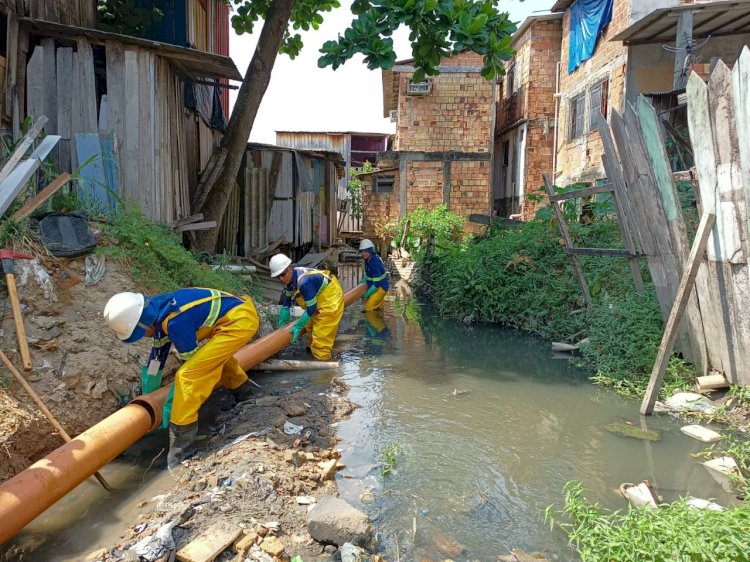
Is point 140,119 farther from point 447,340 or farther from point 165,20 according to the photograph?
point 447,340

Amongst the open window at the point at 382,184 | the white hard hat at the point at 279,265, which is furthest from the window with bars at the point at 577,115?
the white hard hat at the point at 279,265

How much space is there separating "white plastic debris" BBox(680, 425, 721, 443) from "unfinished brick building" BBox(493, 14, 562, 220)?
1186 centimetres

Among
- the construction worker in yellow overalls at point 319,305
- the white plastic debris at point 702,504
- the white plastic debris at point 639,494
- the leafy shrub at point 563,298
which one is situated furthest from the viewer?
the construction worker in yellow overalls at point 319,305

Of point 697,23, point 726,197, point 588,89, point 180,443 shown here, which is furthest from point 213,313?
point 588,89

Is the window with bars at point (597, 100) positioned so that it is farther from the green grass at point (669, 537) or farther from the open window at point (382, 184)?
the green grass at point (669, 537)

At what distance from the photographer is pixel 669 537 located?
250 cm

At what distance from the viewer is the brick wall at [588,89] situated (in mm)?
11953

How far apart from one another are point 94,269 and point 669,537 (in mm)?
5101

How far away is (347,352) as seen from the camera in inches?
293

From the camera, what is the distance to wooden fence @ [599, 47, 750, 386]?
171 inches

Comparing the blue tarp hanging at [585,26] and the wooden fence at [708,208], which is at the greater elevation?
the blue tarp hanging at [585,26]

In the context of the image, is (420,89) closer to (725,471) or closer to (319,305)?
(319,305)

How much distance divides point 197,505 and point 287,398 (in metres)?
1.86

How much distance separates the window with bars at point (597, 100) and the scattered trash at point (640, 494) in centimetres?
1114
